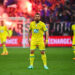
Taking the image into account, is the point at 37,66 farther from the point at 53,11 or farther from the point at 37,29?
the point at 53,11

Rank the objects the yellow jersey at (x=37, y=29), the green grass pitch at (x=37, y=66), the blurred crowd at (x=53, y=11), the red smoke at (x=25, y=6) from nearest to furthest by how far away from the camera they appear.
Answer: the green grass pitch at (x=37, y=66)
the yellow jersey at (x=37, y=29)
the blurred crowd at (x=53, y=11)
the red smoke at (x=25, y=6)

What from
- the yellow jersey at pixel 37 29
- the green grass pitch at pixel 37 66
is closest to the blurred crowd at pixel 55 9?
the green grass pitch at pixel 37 66

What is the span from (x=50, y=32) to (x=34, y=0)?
3.56 meters

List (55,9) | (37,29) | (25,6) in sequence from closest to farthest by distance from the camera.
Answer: (37,29) → (55,9) → (25,6)

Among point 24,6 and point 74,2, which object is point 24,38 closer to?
point 24,6

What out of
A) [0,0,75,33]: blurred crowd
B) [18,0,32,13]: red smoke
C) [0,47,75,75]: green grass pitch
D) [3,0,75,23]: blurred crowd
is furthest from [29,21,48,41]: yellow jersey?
[18,0,32,13]: red smoke

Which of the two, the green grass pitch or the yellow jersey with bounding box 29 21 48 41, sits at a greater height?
the yellow jersey with bounding box 29 21 48 41

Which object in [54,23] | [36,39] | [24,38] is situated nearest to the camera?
[36,39]

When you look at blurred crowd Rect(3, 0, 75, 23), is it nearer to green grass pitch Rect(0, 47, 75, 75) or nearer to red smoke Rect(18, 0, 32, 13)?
red smoke Rect(18, 0, 32, 13)

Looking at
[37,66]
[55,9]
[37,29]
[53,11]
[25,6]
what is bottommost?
[37,66]

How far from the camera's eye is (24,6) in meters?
27.2

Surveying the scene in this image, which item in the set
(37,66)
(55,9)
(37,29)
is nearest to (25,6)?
(55,9)

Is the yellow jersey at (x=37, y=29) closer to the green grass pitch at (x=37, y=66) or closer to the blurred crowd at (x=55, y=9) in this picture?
the green grass pitch at (x=37, y=66)

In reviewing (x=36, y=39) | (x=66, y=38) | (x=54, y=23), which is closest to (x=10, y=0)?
(x=54, y=23)
